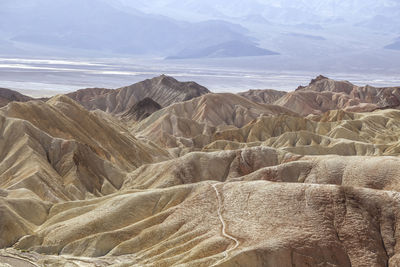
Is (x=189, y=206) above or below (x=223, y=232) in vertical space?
above

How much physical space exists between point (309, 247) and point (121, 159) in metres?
67.3

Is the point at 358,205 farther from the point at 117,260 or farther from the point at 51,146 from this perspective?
the point at 51,146

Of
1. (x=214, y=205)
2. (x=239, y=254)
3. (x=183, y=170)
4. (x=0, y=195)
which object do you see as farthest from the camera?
(x=183, y=170)

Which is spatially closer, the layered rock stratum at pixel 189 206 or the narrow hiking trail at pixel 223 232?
the narrow hiking trail at pixel 223 232

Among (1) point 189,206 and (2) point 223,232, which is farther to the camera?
(1) point 189,206

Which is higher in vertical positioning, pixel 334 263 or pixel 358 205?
pixel 358 205

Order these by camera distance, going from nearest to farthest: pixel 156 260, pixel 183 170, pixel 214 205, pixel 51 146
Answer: pixel 156 260
pixel 214 205
pixel 183 170
pixel 51 146

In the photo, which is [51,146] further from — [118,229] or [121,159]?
[118,229]

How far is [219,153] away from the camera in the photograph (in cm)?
9188

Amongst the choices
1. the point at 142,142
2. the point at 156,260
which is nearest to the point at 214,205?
the point at 156,260

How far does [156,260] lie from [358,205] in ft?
55.4

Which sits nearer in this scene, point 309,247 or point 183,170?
point 309,247

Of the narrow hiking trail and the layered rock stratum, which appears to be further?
the layered rock stratum

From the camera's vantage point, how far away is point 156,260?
5128cm
